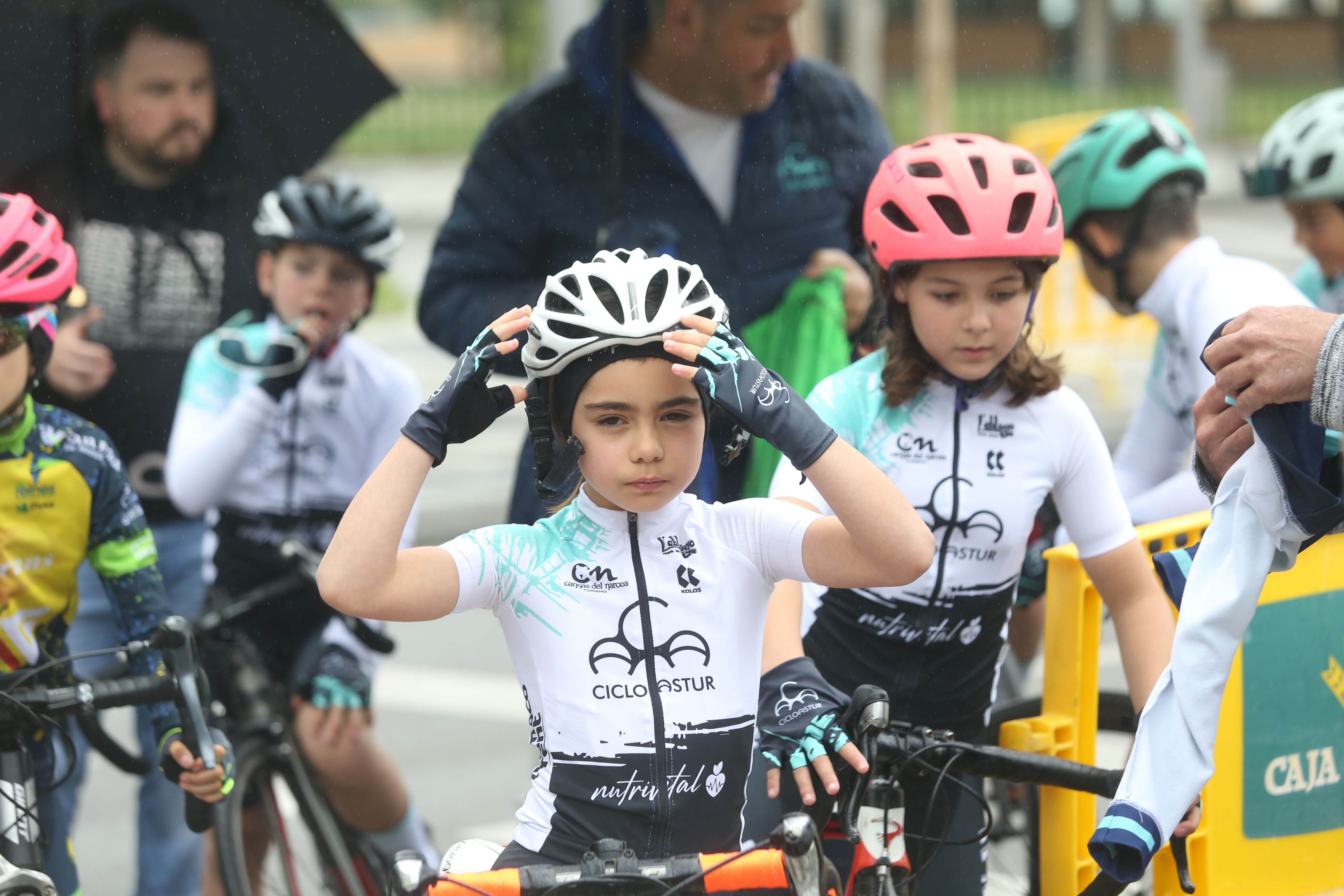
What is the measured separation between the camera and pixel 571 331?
278cm

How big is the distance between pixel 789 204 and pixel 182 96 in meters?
1.93

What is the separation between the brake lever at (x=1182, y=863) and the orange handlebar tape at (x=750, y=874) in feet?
3.28

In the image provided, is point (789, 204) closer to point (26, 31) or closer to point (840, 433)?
point (840, 433)

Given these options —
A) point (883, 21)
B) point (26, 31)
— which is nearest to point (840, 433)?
point (26, 31)

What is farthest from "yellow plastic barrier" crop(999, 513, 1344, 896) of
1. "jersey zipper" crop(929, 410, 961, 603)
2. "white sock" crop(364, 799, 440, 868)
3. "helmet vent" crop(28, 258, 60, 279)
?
"helmet vent" crop(28, 258, 60, 279)

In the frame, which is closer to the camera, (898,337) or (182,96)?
(898,337)

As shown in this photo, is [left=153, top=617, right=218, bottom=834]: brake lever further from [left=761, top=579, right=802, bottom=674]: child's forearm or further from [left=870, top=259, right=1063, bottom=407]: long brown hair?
[left=870, top=259, right=1063, bottom=407]: long brown hair

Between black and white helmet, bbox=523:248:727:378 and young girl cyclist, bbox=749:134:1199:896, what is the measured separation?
67 cm

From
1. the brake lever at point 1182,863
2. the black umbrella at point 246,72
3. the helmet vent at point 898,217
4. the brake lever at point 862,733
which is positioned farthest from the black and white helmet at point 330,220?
the brake lever at point 1182,863

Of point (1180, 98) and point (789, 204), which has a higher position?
point (1180, 98)

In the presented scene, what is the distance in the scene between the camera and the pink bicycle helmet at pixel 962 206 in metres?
3.45

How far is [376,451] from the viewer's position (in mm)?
4891

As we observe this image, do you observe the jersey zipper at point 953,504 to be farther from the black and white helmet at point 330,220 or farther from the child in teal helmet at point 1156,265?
the black and white helmet at point 330,220

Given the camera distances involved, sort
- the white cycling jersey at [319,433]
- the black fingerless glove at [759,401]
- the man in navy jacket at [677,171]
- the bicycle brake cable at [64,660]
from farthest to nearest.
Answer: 1. the white cycling jersey at [319,433]
2. the man in navy jacket at [677,171]
3. the bicycle brake cable at [64,660]
4. the black fingerless glove at [759,401]
